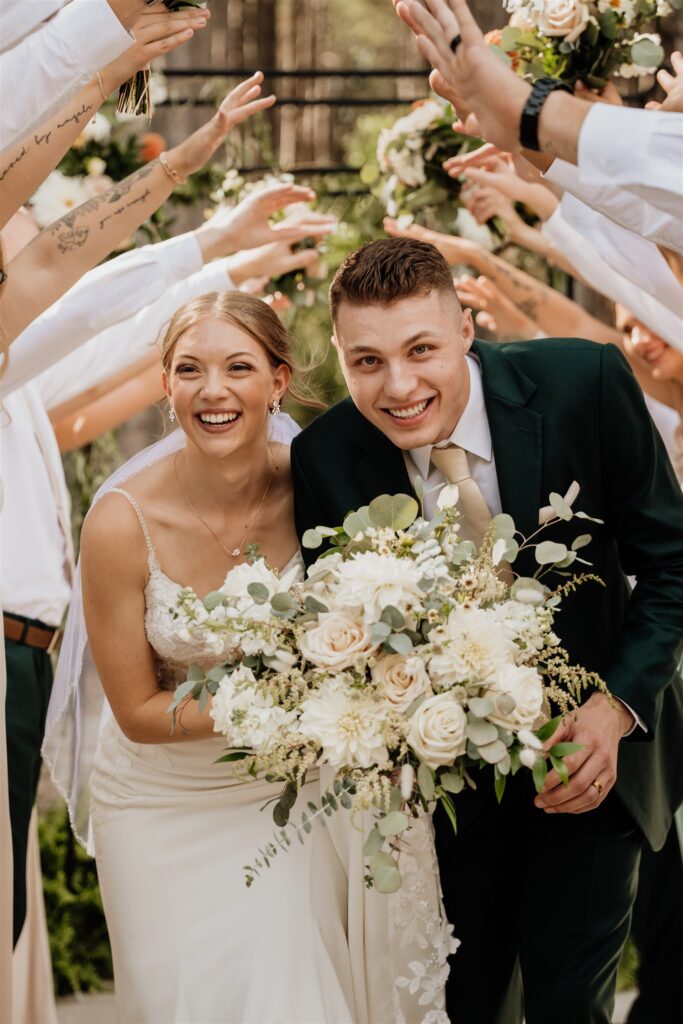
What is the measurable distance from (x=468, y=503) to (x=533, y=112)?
0.97 meters

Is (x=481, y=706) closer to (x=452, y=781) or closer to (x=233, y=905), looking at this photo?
(x=452, y=781)

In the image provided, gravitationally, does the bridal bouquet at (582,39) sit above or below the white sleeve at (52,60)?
above

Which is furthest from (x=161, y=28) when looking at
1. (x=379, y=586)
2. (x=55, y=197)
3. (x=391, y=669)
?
(x=55, y=197)

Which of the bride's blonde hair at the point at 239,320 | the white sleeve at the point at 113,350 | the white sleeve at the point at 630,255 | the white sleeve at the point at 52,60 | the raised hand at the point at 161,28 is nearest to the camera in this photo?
the white sleeve at the point at 52,60

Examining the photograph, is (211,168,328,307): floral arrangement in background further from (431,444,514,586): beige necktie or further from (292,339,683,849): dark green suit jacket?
(431,444,514,586): beige necktie

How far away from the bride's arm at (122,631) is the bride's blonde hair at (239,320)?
504mm

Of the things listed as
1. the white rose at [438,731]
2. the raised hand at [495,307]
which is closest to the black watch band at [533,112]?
the white rose at [438,731]

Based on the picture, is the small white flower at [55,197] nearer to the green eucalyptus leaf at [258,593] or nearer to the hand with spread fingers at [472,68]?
the hand with spread fingers at [472,68]

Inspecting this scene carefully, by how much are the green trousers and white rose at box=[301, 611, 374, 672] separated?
74.4 inches

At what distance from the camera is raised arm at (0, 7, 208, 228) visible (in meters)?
3.04

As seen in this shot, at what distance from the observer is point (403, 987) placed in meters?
3.29

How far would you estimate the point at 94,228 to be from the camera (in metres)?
3.54

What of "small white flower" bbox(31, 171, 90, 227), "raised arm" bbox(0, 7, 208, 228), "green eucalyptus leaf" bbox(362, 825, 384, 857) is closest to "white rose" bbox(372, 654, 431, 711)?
"green eucalyptus leaf" bbox(362, 825, 384, 857)

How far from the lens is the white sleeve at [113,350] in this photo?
4.68 meters
